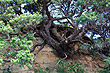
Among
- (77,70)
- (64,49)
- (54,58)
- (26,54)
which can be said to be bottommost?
(77,70)

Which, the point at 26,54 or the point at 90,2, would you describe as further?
the point at 90,2

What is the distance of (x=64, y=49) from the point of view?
463cm

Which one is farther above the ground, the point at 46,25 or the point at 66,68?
the point at 46,25

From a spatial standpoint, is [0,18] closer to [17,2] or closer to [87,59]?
[17,2]

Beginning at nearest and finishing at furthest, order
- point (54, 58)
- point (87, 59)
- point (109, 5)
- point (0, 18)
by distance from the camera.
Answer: point (109, 5), point (0, 18), point (54, 58), point (87, 59)

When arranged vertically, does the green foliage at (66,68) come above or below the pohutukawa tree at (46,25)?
below

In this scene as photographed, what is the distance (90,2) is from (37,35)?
261 centimetres

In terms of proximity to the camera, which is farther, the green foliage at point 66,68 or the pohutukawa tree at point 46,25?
the green foliage at point 66,68

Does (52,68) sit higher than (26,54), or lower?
lower

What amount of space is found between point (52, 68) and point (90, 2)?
275 centimetres

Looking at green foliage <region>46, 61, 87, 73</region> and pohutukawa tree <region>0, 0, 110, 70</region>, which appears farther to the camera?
green foliage <region>46, 61, 87, 73</region>

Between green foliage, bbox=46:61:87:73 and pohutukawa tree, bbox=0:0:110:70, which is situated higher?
pohutukawa tree, bbox=0:0:110:70

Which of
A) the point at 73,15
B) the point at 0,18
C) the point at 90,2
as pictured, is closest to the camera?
the point at 90,2

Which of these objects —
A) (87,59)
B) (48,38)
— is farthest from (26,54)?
(87,59)
